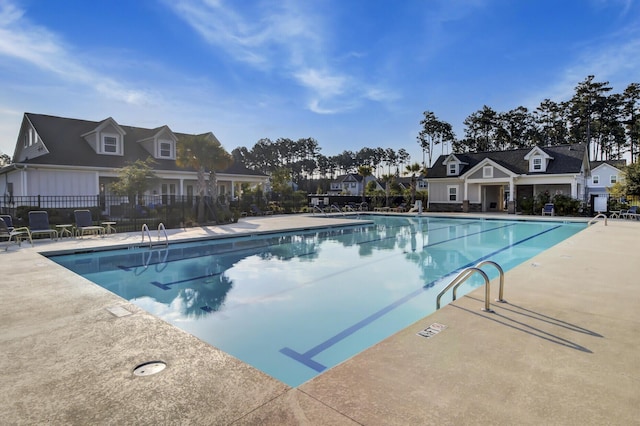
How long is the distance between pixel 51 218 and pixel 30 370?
14851 millimetres

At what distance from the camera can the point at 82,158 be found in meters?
20.1

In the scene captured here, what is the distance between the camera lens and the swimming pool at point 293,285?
5246mm

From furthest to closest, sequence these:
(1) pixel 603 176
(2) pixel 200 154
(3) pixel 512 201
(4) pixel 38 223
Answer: (1) pixel 603 176 < (3) pixel 512 201 < (2) pixel 200 154 < (4) pixel 38 223

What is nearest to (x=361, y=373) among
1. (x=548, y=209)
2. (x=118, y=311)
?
(x=118, y=311)

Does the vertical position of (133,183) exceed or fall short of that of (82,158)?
it falls short

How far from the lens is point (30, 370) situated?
3137mm

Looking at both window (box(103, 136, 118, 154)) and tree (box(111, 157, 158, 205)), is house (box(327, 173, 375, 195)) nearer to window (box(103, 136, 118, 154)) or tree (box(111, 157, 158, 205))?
window (box(103, 136, 118, 154))

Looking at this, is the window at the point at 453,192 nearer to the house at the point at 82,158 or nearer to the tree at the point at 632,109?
the house at the point at 82,158

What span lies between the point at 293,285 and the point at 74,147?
63.4 feet

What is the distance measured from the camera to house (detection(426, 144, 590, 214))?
26.3m

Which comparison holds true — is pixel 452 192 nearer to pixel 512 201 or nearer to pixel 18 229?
pixel 512 201

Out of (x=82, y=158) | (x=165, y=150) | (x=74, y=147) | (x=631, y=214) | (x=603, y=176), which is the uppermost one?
(x=165, y=150)

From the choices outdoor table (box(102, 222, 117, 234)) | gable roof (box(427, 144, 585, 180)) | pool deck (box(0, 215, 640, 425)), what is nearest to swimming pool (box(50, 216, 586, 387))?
pool deck (box(0, 215, 640, 425))

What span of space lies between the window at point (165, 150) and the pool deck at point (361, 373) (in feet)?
68.5
